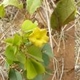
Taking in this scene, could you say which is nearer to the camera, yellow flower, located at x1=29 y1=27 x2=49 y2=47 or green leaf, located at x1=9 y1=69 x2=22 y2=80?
yellow flower, located at x1=29 y1=27 x2=49 y2=47

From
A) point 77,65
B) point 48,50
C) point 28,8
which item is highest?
point 28,8

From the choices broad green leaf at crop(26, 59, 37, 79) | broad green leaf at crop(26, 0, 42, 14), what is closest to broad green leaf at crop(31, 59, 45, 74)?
broad green leaf at crop(26, 59, 37, 79)

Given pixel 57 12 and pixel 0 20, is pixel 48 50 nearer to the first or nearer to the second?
pixel 57 12

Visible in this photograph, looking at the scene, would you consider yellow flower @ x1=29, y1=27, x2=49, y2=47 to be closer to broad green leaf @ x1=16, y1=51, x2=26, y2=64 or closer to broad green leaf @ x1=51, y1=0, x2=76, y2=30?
broad green leaf @ x1=16, y1=51, x2=26, y2=64

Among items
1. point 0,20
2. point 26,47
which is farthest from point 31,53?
point 0,20

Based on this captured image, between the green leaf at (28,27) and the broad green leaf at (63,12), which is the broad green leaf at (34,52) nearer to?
the green leaf at (28,27)

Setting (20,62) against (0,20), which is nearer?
(20,62)

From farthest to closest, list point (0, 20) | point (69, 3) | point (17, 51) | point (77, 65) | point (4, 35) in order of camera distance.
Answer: point (77, 65) < point (0, 20) < point (4, 35) < point (69, 3) < point (17, 51)

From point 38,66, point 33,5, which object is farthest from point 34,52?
point 33,5
